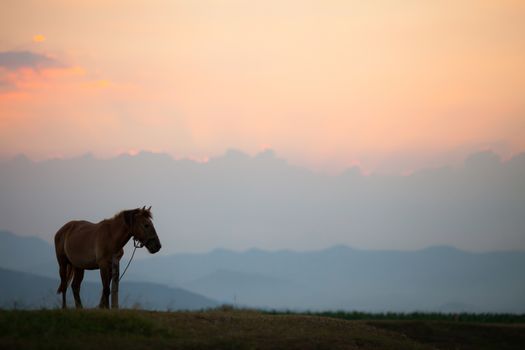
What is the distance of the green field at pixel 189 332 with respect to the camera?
1605cm

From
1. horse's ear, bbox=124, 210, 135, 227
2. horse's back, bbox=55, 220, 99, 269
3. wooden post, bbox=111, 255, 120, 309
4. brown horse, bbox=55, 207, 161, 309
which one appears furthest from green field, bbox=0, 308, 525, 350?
horse's back, bbox=55, 220, 99, 269

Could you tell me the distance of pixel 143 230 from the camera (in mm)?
20234

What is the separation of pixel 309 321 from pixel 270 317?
104cm

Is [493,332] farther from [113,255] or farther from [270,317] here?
[113,255]

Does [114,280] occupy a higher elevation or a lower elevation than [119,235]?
lower

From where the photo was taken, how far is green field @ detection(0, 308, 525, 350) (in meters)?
16.0

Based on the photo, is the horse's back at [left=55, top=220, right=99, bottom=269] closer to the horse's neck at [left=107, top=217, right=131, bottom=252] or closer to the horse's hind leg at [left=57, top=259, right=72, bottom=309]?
the horse's hind leg at [left=57, top=259, right=72, bottom=309]

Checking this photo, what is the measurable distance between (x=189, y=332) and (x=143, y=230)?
366 centimetres

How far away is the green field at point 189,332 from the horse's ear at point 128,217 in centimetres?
263

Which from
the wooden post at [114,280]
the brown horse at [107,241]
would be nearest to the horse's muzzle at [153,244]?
the brown horse at [107,241]

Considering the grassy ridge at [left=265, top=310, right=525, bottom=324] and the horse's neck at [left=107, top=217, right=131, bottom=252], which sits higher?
the horse's neck at [left=107, top=217, right=131, bottom=252]

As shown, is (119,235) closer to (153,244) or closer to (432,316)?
(153,244)

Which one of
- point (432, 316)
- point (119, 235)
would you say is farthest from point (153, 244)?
point (432, 316)

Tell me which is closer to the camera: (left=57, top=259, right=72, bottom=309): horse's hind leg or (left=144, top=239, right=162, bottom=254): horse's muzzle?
(left=144, top=239, right=162, bottom=254): horse's muzzle
